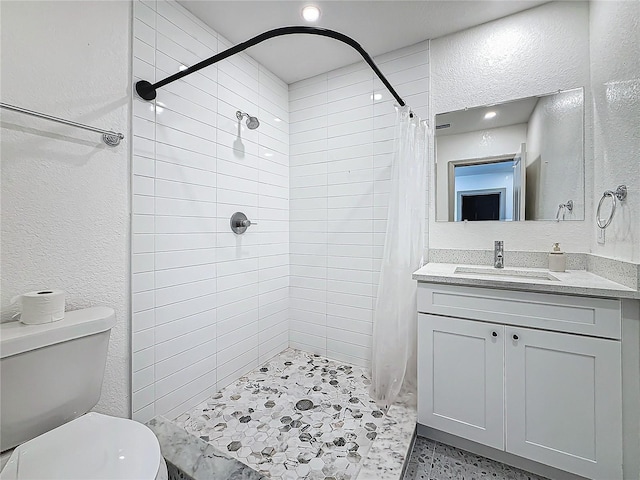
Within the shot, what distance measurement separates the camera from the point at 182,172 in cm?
175

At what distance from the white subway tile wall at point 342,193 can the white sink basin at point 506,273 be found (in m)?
0.66

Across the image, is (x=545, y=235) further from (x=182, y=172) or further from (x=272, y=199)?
(x=182, y=172)

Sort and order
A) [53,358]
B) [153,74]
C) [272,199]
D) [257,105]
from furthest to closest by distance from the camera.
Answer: [272,199] → [257,105] → [153,74] → [53,358]

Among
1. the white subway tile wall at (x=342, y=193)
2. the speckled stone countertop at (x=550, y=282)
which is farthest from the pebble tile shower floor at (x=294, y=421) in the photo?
the speckled stone countertop at (x=550, y=282)

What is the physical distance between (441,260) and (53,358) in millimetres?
2107

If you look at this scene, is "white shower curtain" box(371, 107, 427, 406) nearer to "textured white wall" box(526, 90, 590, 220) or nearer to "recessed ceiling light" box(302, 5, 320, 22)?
"textured white wall" box(526, 90, 590, 220)

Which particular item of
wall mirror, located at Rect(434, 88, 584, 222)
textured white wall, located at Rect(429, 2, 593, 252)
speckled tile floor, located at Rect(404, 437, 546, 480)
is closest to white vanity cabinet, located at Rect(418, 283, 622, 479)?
speckled tile floor, located at Rect(404, 437, 546, 480)

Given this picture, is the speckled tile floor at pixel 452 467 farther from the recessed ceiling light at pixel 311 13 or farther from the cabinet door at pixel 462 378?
the recessed ceiling light at pixel 311 13

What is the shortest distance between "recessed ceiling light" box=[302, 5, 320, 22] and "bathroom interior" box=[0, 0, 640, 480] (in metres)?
0.03

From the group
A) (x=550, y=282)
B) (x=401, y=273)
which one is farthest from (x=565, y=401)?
(x=401, y=273)

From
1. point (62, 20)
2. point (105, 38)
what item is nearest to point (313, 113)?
point (105, 38)

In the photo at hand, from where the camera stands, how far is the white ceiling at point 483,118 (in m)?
1.82

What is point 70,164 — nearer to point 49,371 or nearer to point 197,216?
point 197,216

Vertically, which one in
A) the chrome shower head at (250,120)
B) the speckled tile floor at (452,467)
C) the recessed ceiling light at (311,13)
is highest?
the recessed ceiling light at (311,13)
